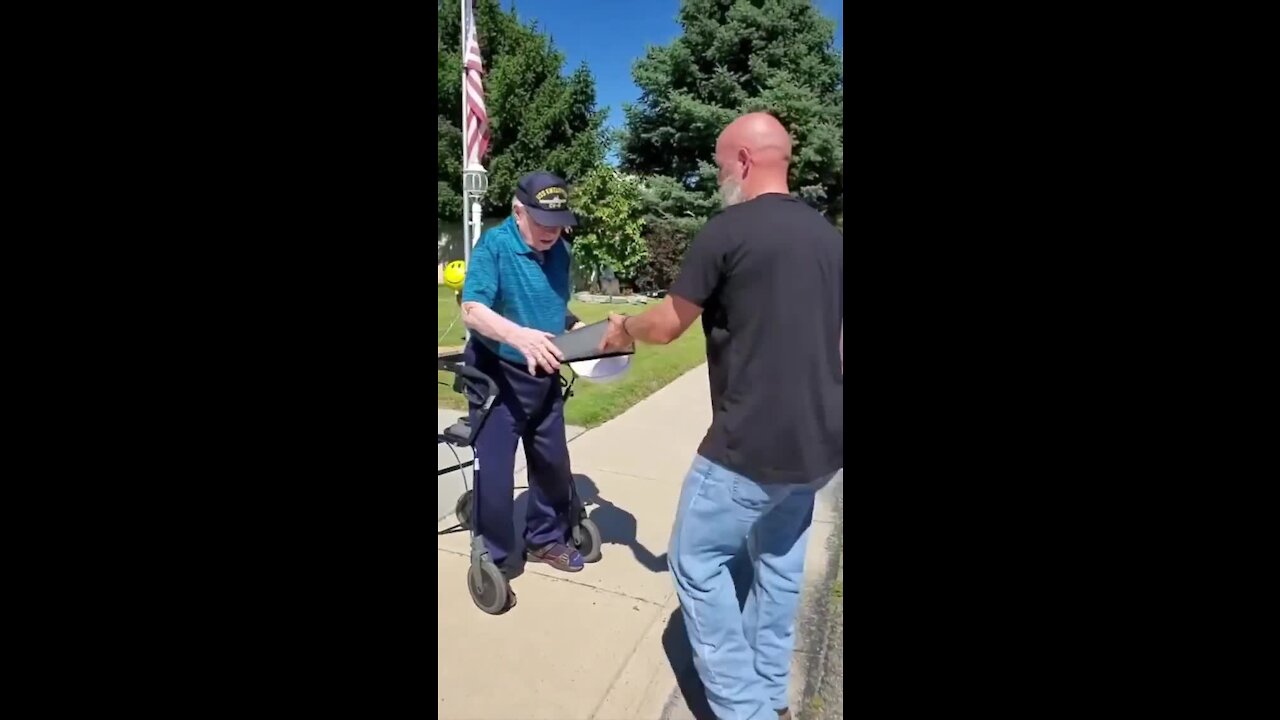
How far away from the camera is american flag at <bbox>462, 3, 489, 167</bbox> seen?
128cm

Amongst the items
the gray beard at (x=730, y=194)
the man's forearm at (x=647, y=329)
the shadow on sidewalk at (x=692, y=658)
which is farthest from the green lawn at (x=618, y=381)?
the shadow on sidewalk at (x=692, y=658)

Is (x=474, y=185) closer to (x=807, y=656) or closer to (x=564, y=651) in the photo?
(x=564, y=651)

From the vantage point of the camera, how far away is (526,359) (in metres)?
1.55

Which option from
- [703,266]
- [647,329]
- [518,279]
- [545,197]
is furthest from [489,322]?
[703,266]

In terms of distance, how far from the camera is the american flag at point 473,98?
128 centimetres

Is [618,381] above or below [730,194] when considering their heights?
below

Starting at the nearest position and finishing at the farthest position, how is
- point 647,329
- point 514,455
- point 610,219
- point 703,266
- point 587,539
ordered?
point 703,266 → point 647,329 → point 610,219 → point 514,455 → point 587,539

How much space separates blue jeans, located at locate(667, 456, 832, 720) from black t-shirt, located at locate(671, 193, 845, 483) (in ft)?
0.38

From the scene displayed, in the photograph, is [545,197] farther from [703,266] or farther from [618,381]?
[618,381]

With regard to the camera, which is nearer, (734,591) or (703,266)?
(703,266)

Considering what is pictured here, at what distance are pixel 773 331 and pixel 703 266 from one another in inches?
6.3

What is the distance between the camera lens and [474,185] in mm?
1325

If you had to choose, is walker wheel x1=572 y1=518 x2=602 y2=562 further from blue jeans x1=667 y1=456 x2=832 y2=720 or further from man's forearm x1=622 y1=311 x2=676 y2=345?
man's forearm x1=622 y1=311 x2=676 y2=345

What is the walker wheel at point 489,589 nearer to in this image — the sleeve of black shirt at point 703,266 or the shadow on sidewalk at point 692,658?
the shadow on sidewalk at point 692,658
